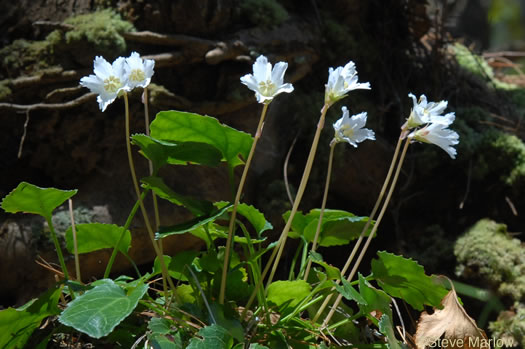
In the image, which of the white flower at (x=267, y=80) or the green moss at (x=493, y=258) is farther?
the green moss at (x=493, y=258)

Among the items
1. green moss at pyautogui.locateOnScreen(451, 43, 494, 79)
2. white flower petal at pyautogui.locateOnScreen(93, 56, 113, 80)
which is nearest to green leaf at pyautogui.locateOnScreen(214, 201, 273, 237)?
white flower petal at pyautogui.locateOnScreen(93, 56, 113, 80)

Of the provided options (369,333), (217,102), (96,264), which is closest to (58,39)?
(217,102)

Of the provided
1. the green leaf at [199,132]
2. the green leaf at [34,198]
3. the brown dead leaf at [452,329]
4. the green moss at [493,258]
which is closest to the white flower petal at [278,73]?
the green leaf at [199,132]

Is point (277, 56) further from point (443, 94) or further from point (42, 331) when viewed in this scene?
point (42, 331)

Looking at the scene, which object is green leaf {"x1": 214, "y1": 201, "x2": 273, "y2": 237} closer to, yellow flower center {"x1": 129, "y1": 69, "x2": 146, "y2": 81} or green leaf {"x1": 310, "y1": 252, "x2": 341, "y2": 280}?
green leaf {"x1": 310, "y1": 252, "x2": 341, "y2": 280}

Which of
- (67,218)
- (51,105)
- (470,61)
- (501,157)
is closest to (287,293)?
(67,218)

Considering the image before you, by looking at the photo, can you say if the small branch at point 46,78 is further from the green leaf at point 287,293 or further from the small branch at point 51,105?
the green leaf at point 287,293

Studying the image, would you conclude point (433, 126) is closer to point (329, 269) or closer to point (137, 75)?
point (329, 269)
